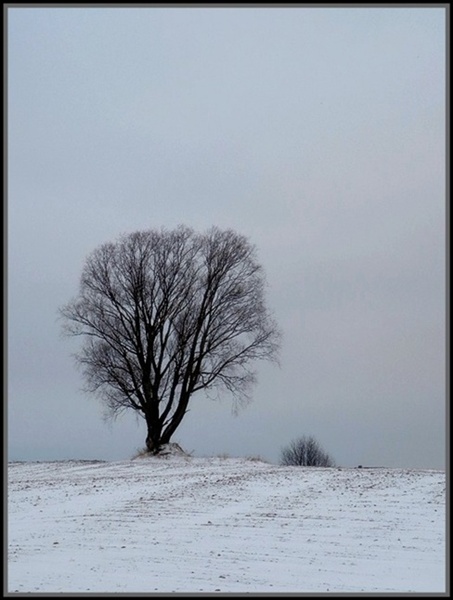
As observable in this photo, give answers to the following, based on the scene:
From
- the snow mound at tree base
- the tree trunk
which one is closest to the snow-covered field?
the snow mound at tree base

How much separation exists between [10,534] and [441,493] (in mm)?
10349

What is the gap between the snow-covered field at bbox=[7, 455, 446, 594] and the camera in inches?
508

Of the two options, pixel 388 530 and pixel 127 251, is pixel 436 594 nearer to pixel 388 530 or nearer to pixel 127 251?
pixel 388 530

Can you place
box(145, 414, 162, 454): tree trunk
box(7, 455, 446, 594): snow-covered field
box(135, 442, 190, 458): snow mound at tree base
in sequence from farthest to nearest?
box(145, 414, 162, 454): tree trunk
box(135, 442, 190, 458): snow mound at tree base
box(7, 455, 446, 594): snow-covered field

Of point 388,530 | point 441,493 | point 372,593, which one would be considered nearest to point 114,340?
point 441,493

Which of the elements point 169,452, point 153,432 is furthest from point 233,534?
point 153,432

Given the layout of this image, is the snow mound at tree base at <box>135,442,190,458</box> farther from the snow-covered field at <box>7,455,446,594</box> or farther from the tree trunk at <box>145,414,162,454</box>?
the snow-covered field at <box>7,455,446,594</box>

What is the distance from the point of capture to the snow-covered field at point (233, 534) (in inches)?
508

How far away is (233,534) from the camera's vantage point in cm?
1636

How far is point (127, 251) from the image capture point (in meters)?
40.8

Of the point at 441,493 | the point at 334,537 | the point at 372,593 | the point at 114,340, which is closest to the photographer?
the point at 372,593

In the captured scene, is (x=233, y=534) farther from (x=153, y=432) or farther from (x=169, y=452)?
(x=153, y=432)

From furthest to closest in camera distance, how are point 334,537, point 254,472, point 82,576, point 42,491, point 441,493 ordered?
1. point 254,472
2. point 42,491
3. point 441,493
4. point 334,537
5. point 82,576

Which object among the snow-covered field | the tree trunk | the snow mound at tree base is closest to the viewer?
the snow-covered field
